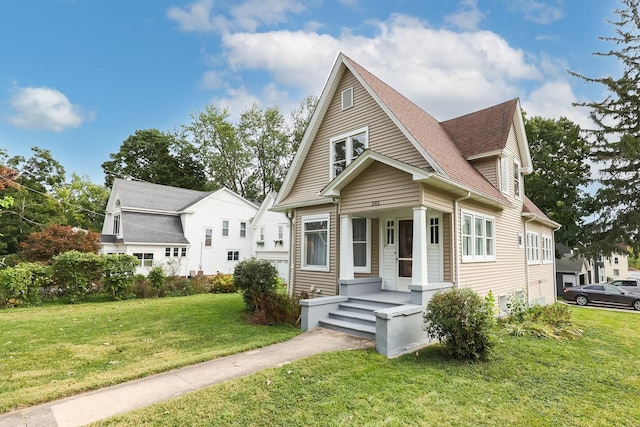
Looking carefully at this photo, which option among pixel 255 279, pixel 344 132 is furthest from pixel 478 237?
pixel 255 279

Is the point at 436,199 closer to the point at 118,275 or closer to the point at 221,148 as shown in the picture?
the point at 118,275

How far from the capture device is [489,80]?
10.2 metres

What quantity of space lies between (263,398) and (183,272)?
76.2 feet

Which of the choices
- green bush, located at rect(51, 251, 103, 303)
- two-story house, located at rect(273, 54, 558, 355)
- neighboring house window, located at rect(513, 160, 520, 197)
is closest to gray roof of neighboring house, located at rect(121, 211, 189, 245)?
green bush, located at rect(51, 251, 103, 303)

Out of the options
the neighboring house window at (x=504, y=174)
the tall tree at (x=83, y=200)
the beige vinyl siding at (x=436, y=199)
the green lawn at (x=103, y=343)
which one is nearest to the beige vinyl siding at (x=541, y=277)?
the neighboring house window at (x=504, y=174)

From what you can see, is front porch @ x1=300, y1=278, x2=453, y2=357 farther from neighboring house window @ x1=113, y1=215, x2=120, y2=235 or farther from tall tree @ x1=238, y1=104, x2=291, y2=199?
tall tree @ x1=238, y1=104, x2=291, y2=199

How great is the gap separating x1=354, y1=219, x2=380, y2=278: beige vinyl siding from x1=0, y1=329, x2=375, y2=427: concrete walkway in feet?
11.4

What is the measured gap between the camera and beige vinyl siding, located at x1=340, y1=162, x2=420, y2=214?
25.7 feet

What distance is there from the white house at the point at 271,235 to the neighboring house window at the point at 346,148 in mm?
14367

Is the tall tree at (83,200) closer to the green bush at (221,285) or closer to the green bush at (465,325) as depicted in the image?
the green bush at (221,285)

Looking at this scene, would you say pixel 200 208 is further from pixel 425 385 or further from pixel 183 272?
pixel 425 385

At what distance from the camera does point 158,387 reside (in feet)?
15.1

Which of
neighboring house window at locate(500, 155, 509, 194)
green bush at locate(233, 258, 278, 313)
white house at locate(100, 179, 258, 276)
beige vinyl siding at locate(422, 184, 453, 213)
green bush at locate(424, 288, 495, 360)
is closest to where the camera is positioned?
green bush at locate(424, 288, 495, 360)

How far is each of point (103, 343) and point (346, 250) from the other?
6041 mm
